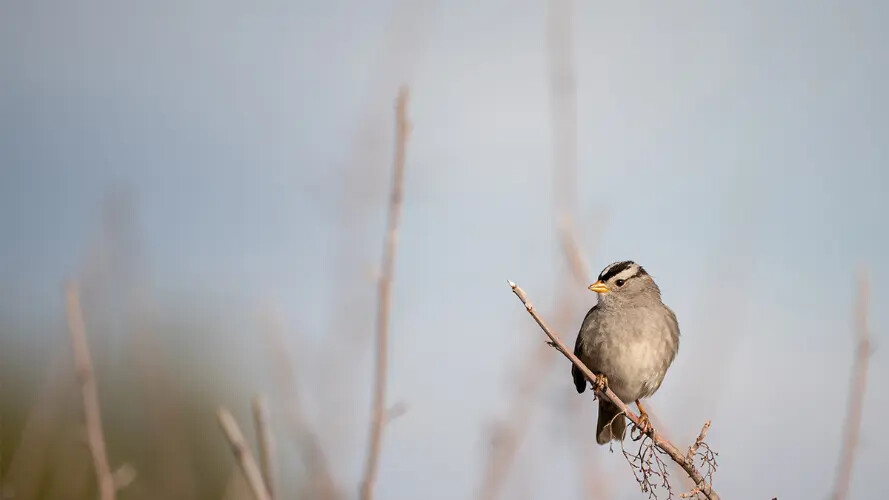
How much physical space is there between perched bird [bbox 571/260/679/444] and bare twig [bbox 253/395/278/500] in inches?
124

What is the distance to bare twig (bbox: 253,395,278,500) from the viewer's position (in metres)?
2.98

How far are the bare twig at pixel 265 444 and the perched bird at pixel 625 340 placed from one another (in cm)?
315

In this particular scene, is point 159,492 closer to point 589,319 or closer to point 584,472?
point 584,472

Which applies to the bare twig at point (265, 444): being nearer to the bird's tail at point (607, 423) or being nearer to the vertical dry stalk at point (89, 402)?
the vertical dry stalk at point (89, 402)

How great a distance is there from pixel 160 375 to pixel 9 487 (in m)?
1.50

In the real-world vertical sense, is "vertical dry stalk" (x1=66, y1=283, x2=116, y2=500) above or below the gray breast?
above

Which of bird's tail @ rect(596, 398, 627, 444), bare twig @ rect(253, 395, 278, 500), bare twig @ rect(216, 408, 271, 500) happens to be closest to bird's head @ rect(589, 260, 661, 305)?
bird's tail @ rect(596, 398, 627, 444)

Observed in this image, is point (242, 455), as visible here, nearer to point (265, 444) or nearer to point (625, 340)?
point (265, 444)

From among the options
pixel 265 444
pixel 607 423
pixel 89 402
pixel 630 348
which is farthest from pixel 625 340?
pixel 89 402

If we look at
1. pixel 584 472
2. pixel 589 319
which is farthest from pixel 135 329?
pixel 589 319

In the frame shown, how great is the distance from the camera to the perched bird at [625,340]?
19.6ft

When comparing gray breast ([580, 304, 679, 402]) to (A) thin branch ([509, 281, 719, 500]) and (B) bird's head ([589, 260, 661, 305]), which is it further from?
(A) thin branch ([509, 281, 719, 500])

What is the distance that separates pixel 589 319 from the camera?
633cm

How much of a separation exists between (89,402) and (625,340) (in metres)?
3.62
